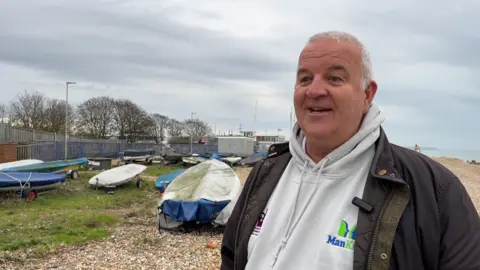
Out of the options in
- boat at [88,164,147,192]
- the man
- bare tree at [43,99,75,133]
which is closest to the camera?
the man

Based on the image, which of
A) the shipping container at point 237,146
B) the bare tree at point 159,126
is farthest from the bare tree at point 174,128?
the shipping container at point 237,146

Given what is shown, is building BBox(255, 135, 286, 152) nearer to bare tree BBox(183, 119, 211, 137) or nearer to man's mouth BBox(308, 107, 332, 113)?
bare tree BBox(183, 119, 211, 137)

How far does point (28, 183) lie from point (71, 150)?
2116 centimetres

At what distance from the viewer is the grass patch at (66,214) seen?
9.41 metres

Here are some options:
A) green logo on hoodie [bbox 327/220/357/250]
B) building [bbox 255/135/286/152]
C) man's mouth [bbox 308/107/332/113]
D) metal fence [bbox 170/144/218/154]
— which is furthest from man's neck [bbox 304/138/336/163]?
building [bbox 255/135/286/152]

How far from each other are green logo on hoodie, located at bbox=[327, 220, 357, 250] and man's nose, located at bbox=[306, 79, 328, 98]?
62 cm

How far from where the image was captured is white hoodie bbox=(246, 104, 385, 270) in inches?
75.9

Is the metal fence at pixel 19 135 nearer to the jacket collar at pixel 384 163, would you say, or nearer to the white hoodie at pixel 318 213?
the white hoodie at pixel 318 213

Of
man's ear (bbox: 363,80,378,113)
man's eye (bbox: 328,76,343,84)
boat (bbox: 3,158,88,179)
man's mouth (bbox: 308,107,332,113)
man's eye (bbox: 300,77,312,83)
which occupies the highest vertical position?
man's eye (bbox: 300,77,312,83)

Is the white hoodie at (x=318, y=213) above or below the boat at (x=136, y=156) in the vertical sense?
above

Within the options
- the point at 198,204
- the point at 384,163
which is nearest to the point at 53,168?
the point at 198,204

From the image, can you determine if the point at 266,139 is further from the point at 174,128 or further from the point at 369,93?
the point at 369,93

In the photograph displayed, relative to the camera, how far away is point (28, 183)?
611 inches

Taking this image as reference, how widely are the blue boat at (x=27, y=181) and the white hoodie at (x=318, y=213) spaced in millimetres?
15295
